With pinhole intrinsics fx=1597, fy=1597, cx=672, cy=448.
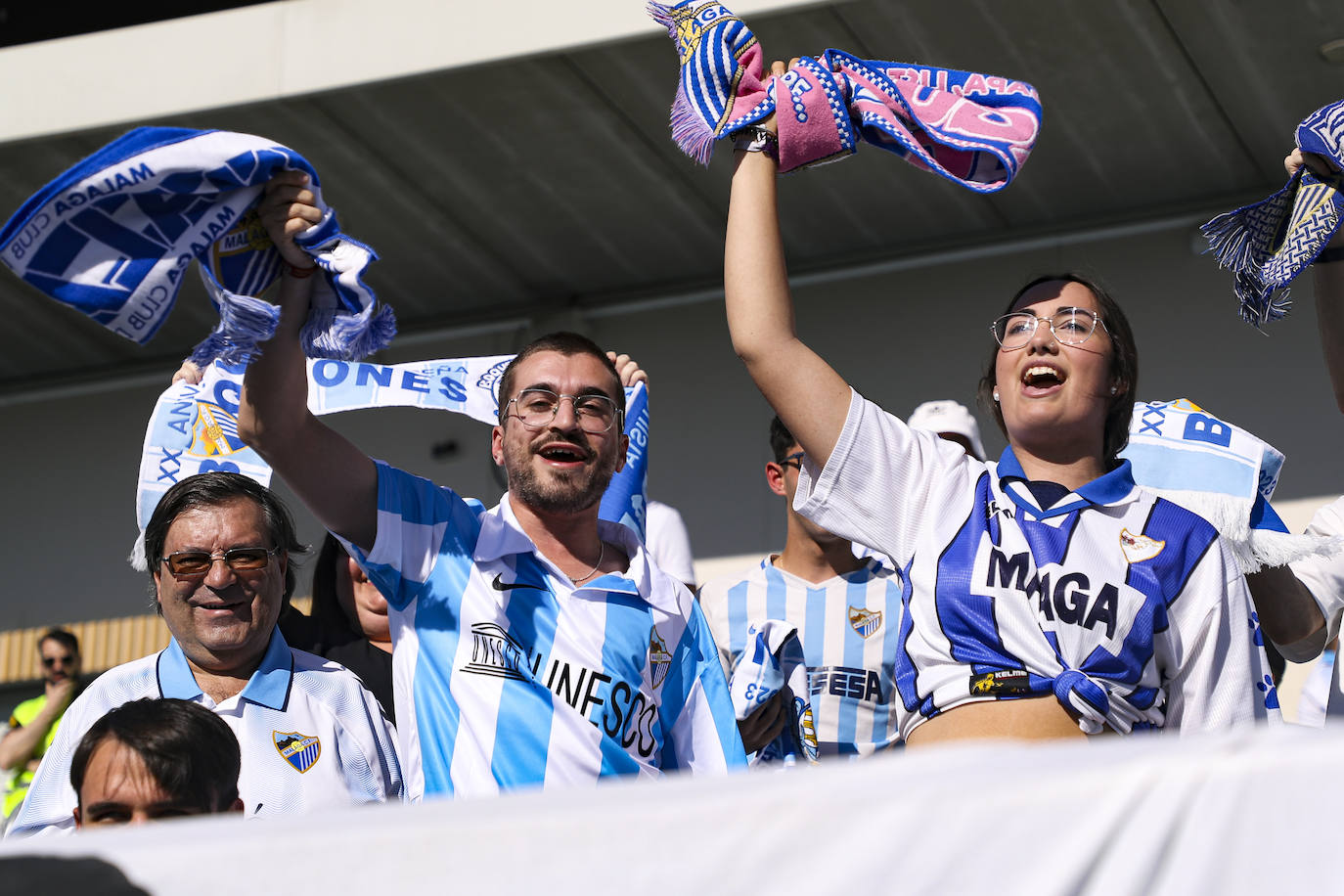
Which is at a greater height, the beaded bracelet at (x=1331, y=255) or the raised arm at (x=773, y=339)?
the beaded bracelet at (x=1331, y=255)

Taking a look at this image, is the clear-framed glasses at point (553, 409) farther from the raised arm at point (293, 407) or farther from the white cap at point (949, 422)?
the white cap at point (949, 422)

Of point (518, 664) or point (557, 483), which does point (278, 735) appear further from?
point (557, 483)

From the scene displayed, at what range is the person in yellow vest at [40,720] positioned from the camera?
634 centimetres

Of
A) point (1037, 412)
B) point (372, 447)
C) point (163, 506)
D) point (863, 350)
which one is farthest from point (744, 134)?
point (372, 447)

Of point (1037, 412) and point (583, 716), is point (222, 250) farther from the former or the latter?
point (1037, 412)

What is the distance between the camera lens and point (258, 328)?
2764mm

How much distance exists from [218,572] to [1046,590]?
1.69 m

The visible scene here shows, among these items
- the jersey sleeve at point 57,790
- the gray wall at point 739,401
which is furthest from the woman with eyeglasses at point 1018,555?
the gray wall at point 739,401

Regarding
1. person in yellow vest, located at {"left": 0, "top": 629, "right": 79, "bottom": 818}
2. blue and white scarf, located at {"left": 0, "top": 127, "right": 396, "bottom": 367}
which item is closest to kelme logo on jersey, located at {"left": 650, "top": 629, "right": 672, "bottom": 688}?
blue and white scarf, located at {"left": 0, "top": 127, "right": 396, "bottom": 367}

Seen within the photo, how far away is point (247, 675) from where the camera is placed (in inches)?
132

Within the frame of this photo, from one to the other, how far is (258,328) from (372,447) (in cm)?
666

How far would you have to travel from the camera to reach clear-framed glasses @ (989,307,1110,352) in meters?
3.00

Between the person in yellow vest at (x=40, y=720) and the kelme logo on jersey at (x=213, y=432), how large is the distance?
88.2 inches

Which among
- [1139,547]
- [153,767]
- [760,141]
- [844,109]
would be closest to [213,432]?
[153,767]
